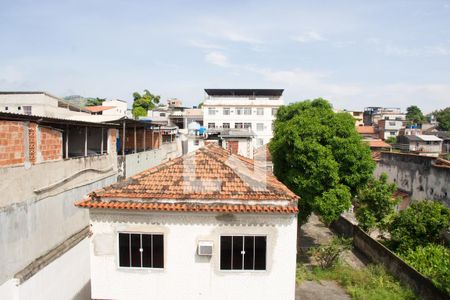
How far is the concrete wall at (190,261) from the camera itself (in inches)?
336

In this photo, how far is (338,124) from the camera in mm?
15469

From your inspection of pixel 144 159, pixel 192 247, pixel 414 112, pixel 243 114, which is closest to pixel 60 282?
pixel 192 247

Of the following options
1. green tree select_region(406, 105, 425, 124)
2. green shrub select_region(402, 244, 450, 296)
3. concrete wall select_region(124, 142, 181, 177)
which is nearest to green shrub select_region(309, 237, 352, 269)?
green shrub select_region(402, 244, 450, 296)

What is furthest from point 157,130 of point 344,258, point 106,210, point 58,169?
point 106,210

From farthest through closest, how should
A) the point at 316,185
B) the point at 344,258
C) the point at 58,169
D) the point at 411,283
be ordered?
the point at 344,258 → the point at 316,185 → the point at 411,283 → the point at 58,169

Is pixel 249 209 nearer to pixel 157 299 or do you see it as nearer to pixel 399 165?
pixel 157 299

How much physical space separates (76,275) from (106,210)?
15.9ft

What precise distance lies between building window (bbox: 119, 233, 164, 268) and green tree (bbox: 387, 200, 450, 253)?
12579 mm

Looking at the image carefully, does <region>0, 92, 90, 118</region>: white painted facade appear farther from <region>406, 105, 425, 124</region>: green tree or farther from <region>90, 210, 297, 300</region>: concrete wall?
<region>406, 105, 425, 124</region>: green tree

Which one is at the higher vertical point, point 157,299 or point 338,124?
point 338,124

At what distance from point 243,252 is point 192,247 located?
4.52 ft

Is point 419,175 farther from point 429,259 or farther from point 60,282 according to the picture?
point 60,282

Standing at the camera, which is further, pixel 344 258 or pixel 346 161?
pixel 344 258

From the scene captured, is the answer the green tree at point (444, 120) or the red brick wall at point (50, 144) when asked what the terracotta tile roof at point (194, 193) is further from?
the green tree at point (444, 120)
